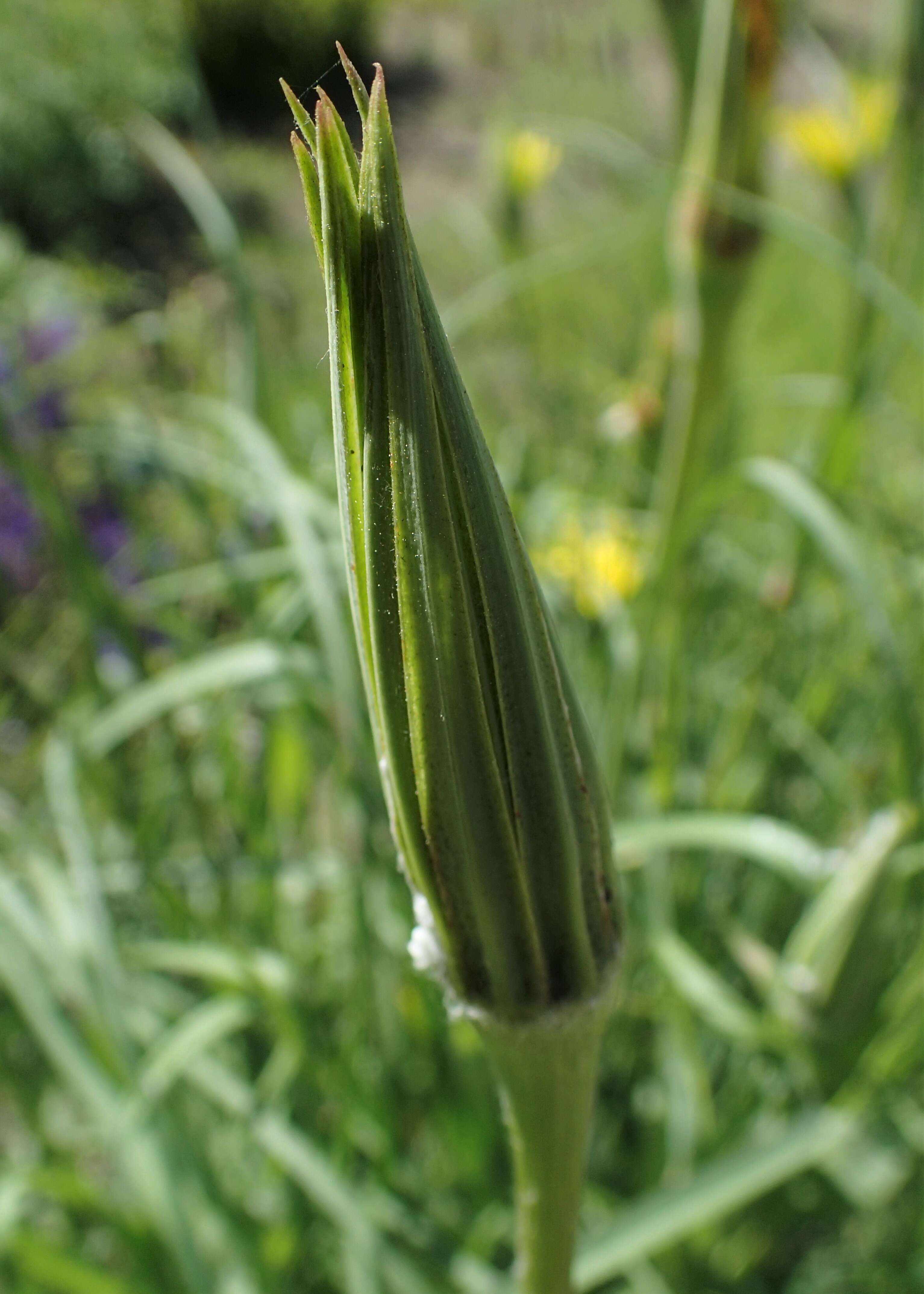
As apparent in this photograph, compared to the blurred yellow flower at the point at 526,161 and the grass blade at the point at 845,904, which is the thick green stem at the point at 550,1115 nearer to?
the grass blade at the point at 845,904

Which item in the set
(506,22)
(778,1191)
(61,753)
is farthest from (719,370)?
(506,22)

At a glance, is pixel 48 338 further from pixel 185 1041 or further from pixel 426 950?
pixel 426 950

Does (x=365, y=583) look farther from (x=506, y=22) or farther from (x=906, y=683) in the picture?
(x=506, y=22)

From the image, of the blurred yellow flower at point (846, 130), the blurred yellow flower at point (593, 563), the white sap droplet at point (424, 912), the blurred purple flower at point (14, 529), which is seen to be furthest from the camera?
the blurred purple flower at point (14, 529)

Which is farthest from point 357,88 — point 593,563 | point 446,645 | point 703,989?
point 593,563

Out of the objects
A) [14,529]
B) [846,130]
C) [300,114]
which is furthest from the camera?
[14,529]

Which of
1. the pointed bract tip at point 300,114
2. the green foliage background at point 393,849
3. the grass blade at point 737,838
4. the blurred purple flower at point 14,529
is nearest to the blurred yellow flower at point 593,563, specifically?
the green foliage background at point 393,849
